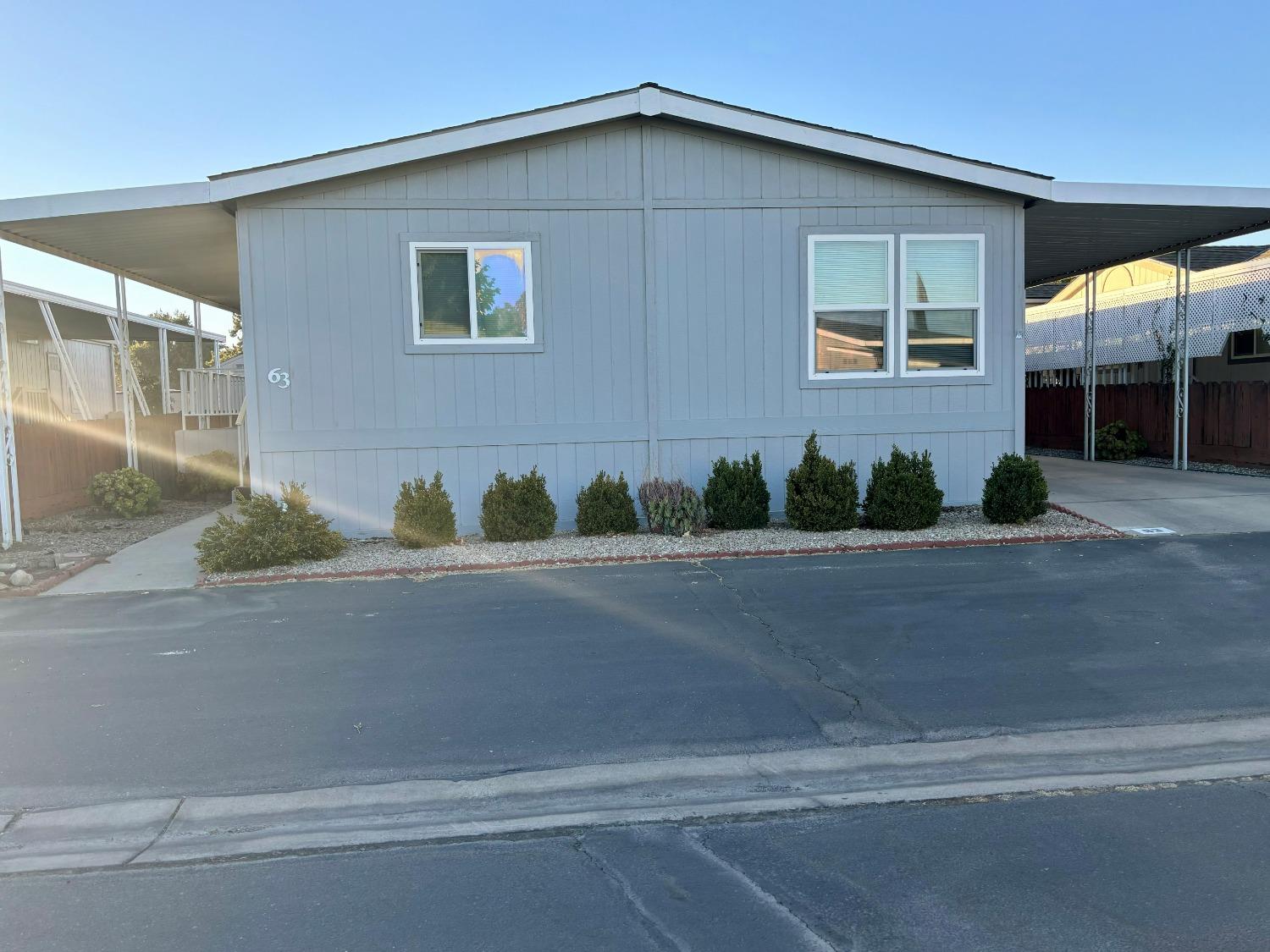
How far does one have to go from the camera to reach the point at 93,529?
12703 millimetres

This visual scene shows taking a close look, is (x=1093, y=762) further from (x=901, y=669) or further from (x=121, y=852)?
(x=121, y=852)

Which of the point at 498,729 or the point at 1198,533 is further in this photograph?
the point at 1198,533

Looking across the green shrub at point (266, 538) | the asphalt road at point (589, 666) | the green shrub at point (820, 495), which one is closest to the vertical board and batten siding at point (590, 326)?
the green shrub at point (820, 495)

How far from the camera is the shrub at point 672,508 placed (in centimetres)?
1054

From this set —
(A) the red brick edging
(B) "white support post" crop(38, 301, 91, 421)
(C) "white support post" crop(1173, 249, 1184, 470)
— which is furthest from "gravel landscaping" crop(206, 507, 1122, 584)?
(B) "white support post" crop(38, 301, 91, 421)

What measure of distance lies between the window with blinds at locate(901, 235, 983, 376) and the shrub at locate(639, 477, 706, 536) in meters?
3.21

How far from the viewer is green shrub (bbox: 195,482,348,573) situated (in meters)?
9.26

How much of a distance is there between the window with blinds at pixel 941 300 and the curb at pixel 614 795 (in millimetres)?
7214

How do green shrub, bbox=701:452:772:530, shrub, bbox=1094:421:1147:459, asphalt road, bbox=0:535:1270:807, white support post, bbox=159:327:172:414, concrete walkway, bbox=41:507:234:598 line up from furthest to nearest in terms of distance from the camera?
1. white support post, bbox=159:327:172:414
2. shrub, bbox=1094:421:1147:459
3. green shrub, bbox=701:452:772:530
4. concrete walkway, bbox=41:507:234:598
5. asphalt road, bbox=0:535:1270:807

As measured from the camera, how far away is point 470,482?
10961 millimetres

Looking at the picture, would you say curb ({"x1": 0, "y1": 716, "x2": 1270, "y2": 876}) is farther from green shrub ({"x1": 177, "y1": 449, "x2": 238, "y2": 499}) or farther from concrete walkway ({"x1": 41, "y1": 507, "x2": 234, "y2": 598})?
green shrub ({"x1": 177, "y1": 449, "x2": 238, "y2": 499})

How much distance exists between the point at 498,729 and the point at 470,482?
606cm

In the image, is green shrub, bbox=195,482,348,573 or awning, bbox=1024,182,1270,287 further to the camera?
awning, bbox=1024,182,1270,287

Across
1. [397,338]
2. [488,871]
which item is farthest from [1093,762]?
[397,338]
